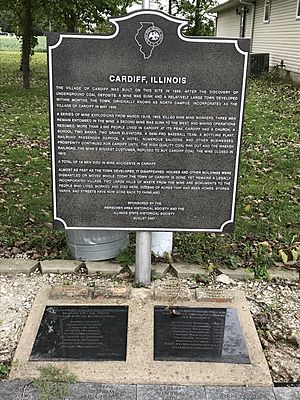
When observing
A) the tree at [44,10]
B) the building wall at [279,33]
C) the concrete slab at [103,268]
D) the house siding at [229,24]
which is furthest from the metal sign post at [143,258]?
the house siding at [229,24]

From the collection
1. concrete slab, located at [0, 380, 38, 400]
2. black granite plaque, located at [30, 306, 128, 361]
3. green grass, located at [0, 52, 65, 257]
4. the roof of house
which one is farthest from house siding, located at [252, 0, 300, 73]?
concrete slab, located at [0, 380, 38, 400]

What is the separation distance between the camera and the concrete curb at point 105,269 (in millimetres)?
3838

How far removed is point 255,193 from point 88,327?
325 centimetres

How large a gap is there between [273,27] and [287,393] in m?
20.8

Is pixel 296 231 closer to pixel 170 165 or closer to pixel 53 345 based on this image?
pixel 170 165

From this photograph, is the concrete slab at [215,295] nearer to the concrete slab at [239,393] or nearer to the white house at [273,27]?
the concrete slab at [239,393]

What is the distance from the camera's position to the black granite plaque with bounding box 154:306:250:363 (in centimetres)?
293

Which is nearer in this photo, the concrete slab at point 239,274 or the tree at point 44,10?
the concrete slab at point 239,274

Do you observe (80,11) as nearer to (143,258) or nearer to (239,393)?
(143,258)

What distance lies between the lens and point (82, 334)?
10.1 ft

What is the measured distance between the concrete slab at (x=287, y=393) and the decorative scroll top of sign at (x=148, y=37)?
2.07 m

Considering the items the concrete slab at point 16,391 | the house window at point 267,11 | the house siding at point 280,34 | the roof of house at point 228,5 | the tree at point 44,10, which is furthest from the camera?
the roof of house at point 228,5

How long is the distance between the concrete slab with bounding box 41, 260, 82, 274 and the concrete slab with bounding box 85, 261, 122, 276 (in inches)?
4.0

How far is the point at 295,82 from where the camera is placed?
17.3 m
